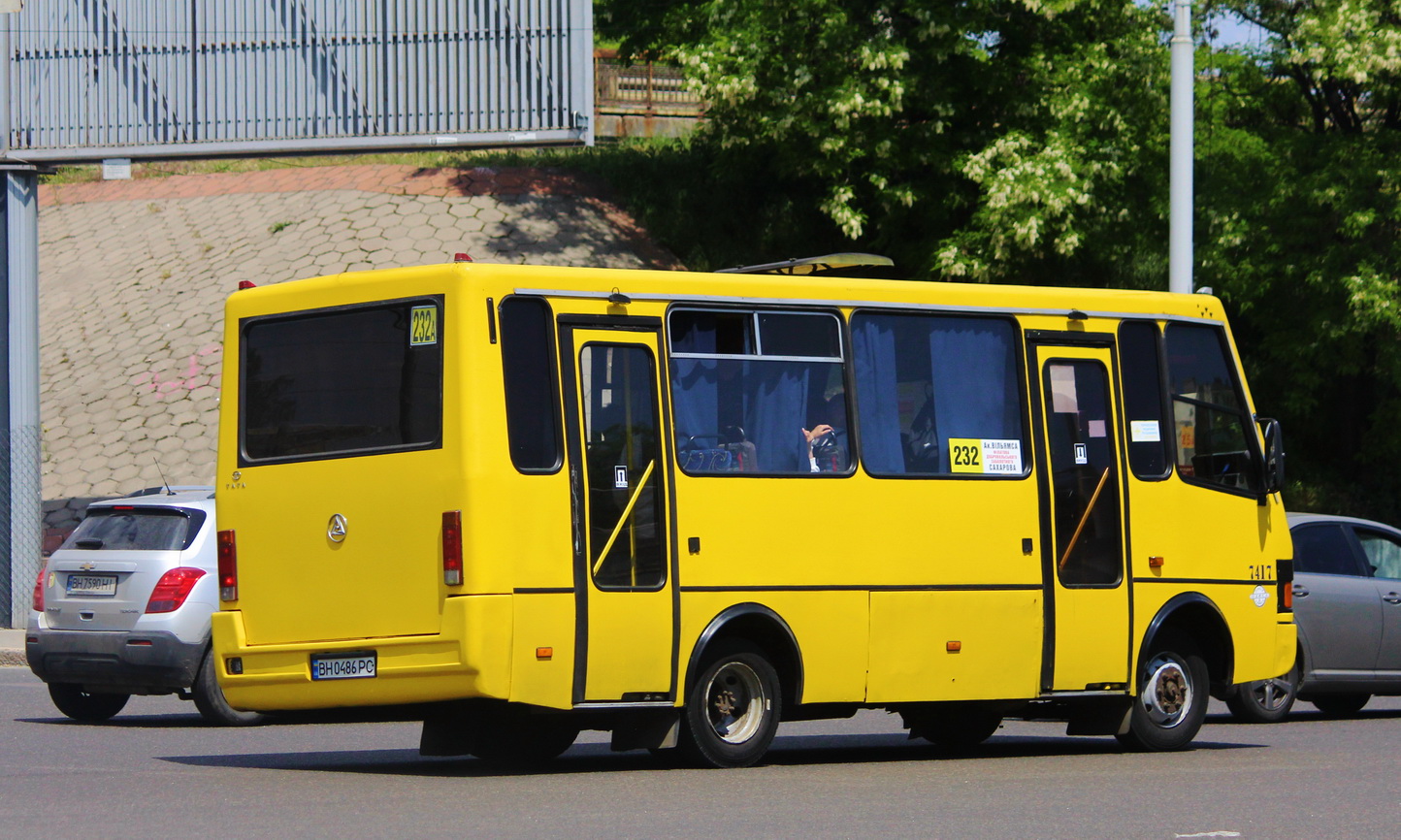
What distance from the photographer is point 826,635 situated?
1127 cm

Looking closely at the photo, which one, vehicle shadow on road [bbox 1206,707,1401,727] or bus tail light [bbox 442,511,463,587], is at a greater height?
bus tail light [bbox 442,511,463,587]

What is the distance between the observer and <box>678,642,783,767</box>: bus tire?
10.9 metres

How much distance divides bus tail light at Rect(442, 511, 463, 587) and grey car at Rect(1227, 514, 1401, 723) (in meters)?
7.42

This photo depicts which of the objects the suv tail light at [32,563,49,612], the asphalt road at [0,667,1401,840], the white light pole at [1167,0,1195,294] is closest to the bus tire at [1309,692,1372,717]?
the asphalt road at [0,667,1401,840]

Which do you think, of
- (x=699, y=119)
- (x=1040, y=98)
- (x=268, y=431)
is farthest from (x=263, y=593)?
(x=699, y=119)

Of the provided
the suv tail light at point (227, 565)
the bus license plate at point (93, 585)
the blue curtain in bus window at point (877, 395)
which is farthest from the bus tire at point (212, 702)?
the blue curtain in bus window at point (877, 395)

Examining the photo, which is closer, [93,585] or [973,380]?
[973,380]

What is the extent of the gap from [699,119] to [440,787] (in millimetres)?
30291

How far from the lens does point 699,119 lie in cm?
3922

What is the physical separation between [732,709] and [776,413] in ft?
5.66

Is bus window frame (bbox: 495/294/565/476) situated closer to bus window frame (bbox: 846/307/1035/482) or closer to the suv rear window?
bus window frame (bbox: 846/307/1035/482)

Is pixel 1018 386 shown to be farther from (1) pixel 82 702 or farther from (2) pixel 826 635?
(1) pixel 82 702

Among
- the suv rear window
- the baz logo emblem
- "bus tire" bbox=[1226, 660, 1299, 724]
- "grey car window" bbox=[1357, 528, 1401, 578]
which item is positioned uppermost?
the suv rear window

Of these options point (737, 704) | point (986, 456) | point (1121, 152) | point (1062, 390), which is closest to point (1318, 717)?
point (1062, 390)
